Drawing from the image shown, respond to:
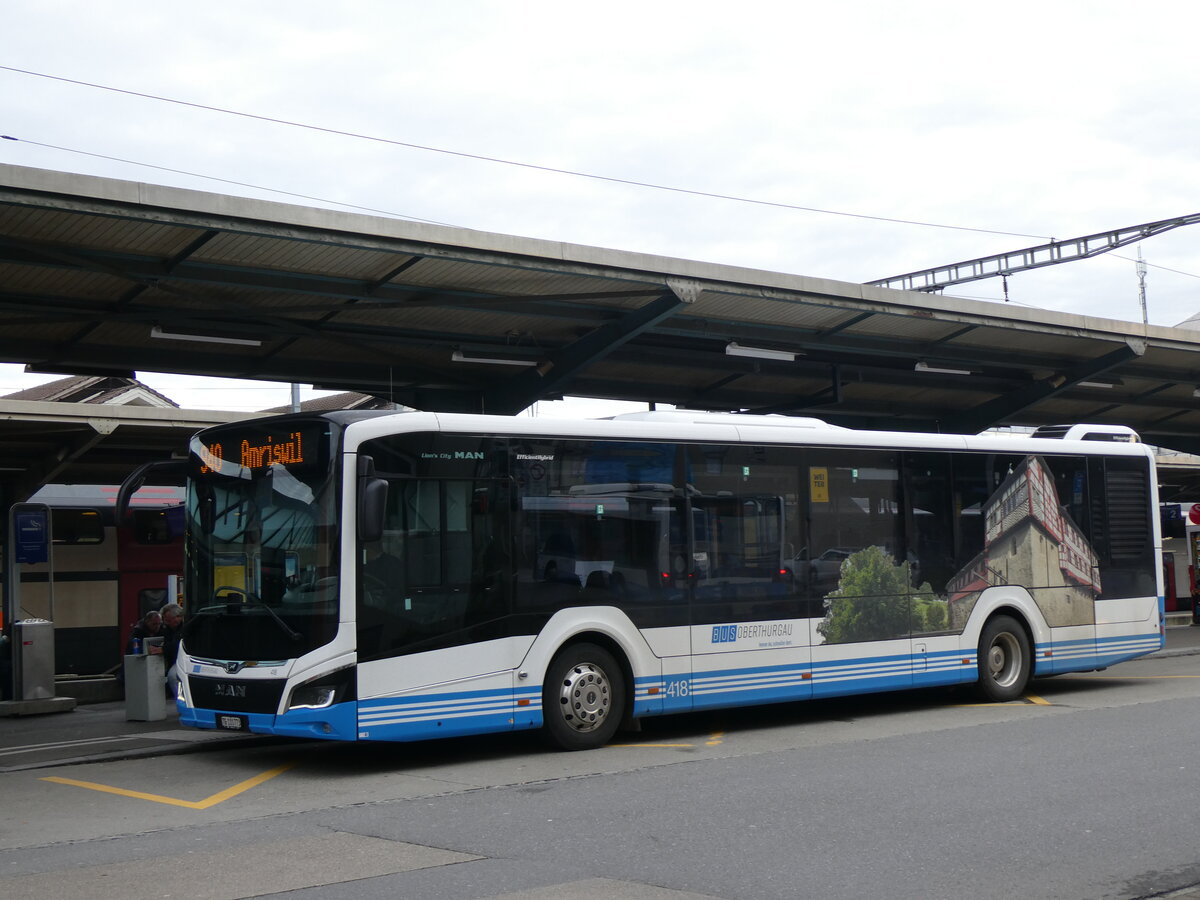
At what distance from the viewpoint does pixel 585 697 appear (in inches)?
458

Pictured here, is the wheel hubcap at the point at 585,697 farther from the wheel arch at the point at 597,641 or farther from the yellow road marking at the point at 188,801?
the yellow road marking at the point at 188,801

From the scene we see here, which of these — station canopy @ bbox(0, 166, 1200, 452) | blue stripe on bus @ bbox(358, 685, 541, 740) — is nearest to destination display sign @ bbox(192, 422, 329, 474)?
blue stripe on bus @ bbox(358, 685, 541, 740)

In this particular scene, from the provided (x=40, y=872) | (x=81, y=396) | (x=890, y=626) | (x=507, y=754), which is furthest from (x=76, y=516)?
(x=40, y=872)

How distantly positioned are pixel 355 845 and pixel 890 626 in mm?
7877

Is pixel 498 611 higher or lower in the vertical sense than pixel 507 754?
higher

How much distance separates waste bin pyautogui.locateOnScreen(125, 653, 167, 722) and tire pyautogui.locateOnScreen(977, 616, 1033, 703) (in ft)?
31.2

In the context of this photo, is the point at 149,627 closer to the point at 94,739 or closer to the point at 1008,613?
the point at 94,739

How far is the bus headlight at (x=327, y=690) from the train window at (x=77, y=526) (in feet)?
40.1

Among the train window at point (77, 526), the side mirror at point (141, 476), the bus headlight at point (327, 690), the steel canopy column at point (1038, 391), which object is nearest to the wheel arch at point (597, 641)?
the bus headlight at point (327, 690)

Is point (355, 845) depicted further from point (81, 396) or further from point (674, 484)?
point (81, 396)

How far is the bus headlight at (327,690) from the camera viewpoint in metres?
10.3

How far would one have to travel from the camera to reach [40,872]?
7074 millimetres

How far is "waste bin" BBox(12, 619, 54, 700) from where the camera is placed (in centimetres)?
1712

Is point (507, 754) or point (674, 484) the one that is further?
point (674, 484)
